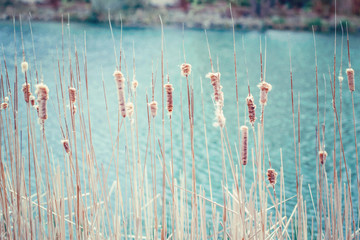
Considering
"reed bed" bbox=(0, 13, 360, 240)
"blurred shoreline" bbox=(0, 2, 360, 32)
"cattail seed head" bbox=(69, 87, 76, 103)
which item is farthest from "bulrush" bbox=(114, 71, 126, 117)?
"blurred shoreline" bbox=(0, 2, 360, 32)

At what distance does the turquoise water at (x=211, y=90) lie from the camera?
18.0ft

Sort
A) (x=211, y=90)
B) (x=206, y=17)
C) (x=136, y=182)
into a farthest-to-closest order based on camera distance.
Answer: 1. (x=206, y=17)
2. (x=211, y=90)
3. (x=136, y=182)

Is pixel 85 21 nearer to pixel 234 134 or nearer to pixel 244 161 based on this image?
pixel 234 134

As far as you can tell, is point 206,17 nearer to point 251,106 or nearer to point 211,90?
point 211,90

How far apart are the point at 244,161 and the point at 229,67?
9342mm

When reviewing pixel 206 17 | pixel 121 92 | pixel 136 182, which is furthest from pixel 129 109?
pixel 206 17

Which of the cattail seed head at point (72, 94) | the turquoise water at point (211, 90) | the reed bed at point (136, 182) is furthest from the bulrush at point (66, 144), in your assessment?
the turquoise water at point (211, 90)

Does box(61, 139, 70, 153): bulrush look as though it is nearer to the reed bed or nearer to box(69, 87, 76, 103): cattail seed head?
the reed bed

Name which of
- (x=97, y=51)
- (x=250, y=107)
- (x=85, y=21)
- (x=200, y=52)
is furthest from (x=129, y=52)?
(x=250, y=107)

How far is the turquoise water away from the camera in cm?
549

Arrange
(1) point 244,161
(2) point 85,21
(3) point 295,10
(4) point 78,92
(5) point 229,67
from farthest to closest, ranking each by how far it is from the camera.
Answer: (3) point 295,10
(2) point 85,21
(5) point 229,67
(4) point 78,92
(1) point 244,161

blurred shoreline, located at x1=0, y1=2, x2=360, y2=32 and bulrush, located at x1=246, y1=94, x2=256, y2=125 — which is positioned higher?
blurred shoreline, located at x1=0, y1=2, x2=360, y2=32

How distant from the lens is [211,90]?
7.79 meters

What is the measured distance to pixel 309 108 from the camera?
759 centimetres
